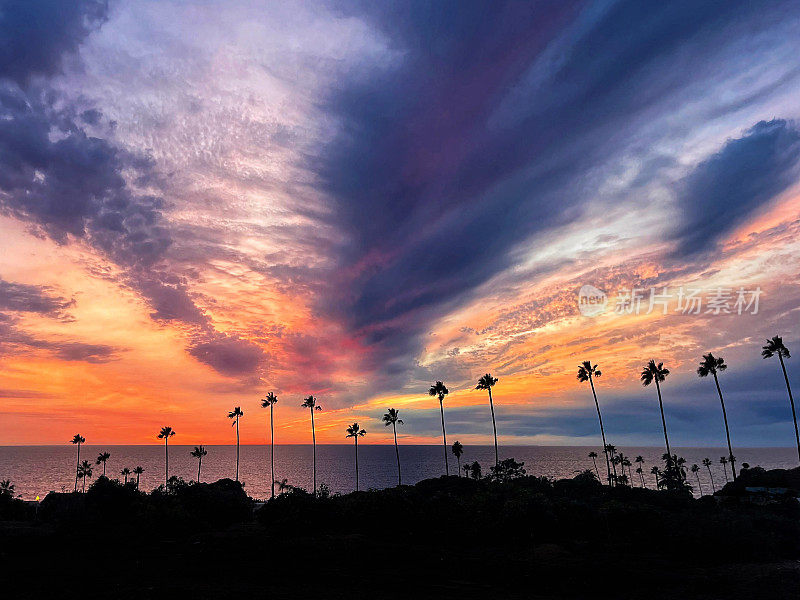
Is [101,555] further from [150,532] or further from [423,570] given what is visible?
[423,570]

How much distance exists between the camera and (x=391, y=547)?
134ft

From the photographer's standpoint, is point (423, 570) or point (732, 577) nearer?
point (732, 577)

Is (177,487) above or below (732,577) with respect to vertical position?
above

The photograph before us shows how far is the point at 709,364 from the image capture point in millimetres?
84000

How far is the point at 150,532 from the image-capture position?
47781 mm

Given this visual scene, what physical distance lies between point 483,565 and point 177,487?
39356mm

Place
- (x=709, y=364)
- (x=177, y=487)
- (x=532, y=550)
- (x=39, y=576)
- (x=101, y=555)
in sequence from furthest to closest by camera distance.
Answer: (x=709, y=364)
(x=177, y=487)
(x=532, y=550)
(x=101, y=555)
(x=39, y=576)

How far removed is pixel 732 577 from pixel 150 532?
49.2 meters

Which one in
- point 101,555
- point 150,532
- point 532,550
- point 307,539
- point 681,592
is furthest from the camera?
point 150,532

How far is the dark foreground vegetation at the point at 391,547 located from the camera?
2852 cm

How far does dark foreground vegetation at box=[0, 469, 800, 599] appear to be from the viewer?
28517 millimetres

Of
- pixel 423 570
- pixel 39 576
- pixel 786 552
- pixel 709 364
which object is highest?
pixel 709 364

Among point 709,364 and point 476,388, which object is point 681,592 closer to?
point 709,364

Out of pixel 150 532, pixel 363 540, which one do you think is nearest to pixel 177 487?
pixel 150 532
